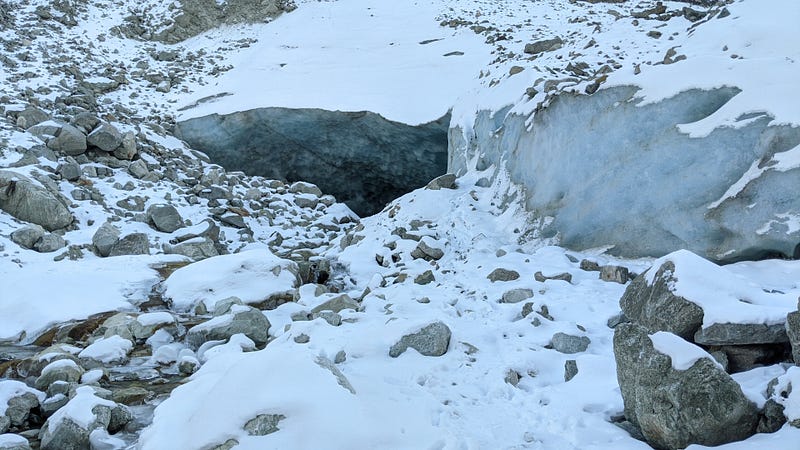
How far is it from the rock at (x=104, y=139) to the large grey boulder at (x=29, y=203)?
273cm

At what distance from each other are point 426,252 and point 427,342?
12.4 feet

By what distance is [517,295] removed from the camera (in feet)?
20.1

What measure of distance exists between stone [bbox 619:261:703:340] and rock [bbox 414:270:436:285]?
3531mm

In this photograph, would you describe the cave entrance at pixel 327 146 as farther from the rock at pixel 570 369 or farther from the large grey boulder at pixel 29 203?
the rock at pixel 570 369

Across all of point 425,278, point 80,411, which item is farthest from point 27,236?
point 425,278

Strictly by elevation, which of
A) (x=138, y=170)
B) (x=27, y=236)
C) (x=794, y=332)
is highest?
(x=794, y=332)

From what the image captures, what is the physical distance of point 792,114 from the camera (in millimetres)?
5492

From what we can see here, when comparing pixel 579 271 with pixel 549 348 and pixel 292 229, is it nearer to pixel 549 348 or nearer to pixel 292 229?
pixel 549 348

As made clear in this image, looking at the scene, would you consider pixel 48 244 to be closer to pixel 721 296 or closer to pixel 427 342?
pixel 427 342

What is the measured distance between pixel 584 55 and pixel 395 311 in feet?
22.0

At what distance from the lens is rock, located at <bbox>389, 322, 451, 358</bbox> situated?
500cm

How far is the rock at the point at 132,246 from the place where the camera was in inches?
373

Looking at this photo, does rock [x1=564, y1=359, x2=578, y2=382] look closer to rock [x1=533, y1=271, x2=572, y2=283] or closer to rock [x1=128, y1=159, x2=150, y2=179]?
rock [x1=533, y1=271, x2=572, y2=283]

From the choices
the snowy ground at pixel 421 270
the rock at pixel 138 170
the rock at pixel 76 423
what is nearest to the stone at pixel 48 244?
the snowy ground at pixel 421 270
